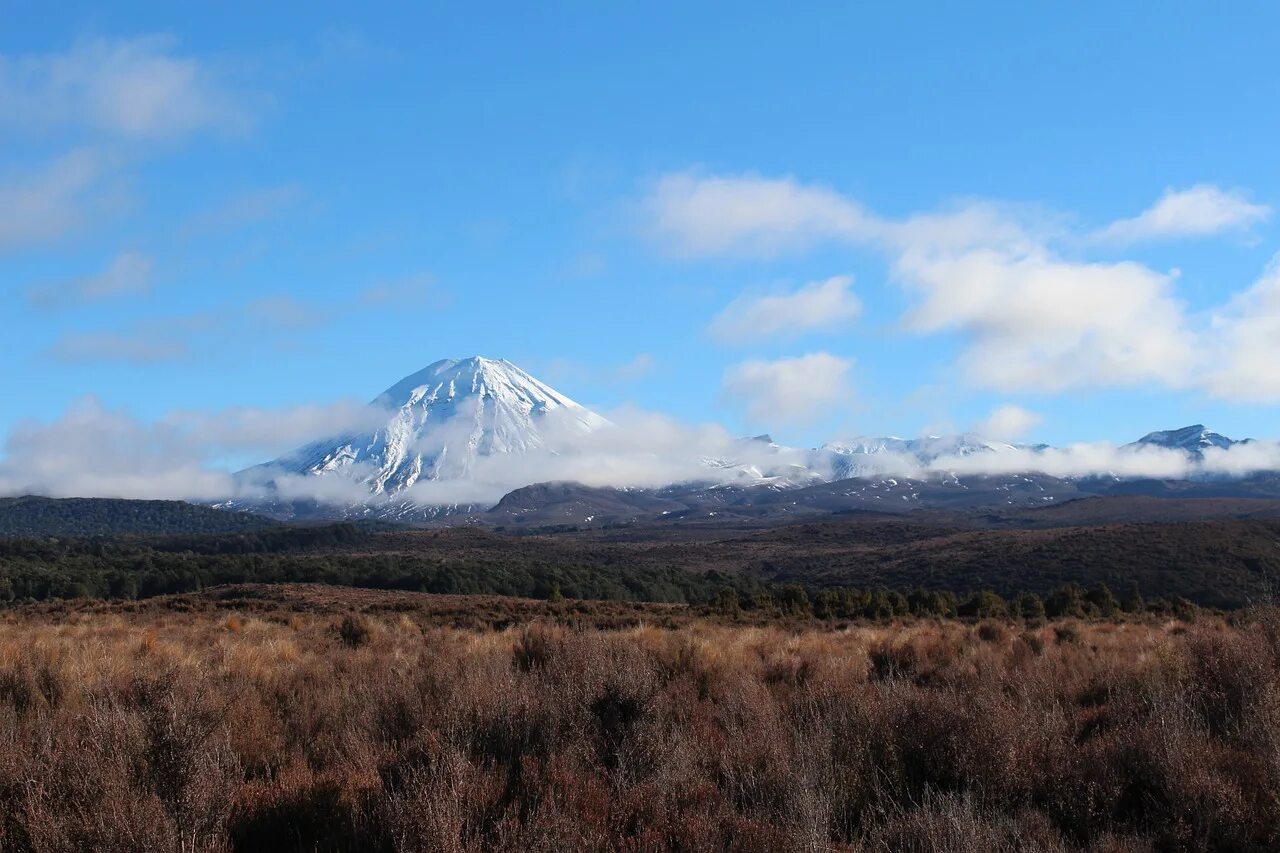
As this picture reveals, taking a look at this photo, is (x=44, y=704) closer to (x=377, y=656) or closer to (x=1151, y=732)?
(x=377, y=656)

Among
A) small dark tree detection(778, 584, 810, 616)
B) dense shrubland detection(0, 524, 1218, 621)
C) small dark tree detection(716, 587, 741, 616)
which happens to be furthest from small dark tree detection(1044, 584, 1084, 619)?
small dark tree detection(716, 587, 741, 616)

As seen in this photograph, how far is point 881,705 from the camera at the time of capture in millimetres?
7965

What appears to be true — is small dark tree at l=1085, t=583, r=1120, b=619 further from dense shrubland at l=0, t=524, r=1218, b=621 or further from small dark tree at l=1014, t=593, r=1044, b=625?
small dark tree at l=1014, t=593, r=1044, b=625

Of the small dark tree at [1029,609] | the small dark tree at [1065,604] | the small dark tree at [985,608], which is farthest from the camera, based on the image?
the small dark tree at [1065,604]

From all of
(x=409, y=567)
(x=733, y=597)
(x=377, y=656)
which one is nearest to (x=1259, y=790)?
(x=377, y=656)

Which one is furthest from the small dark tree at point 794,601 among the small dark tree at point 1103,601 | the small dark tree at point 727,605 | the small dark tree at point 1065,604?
the small dark tree at point 1103,601

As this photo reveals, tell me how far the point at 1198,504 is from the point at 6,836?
642 ft

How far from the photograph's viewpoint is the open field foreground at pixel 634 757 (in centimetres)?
523

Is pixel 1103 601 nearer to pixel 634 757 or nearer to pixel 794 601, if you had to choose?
pixel 794 601

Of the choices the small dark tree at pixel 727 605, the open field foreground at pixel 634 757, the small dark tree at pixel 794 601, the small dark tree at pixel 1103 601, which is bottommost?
the small dark tree at pixel 1103 601

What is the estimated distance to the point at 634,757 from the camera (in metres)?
6.77

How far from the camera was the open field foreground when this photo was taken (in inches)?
206

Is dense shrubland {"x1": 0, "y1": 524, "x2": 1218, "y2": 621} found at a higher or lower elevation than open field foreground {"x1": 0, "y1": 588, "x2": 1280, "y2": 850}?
lower

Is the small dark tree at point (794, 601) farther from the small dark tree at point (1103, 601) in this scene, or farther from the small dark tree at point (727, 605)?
→ the small dark tree at point (1103, 601)
